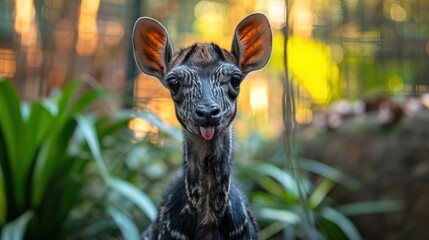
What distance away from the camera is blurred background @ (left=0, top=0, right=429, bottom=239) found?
181 inches

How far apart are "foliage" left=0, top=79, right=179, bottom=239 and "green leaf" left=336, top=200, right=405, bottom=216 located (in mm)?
1691

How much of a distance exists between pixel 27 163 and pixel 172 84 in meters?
1.89

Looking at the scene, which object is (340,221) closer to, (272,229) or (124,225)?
(272,229)

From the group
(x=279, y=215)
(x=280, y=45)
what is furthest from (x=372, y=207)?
(x=280, y=45)

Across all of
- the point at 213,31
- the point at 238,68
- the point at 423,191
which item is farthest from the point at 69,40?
the point at 238,68

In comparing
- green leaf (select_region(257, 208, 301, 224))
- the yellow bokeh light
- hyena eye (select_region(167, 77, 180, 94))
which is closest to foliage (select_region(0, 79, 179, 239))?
green leaf (select_region(257, 208, 301, 224))

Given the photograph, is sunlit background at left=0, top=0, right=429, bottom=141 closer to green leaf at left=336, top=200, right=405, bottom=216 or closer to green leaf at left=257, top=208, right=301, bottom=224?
green leaf at left=336, top=200, right=405, bottom=216

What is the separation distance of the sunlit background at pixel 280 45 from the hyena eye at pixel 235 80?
394 cm

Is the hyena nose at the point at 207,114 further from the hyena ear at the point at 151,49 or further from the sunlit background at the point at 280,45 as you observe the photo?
the sunlit background at the point at 280,45

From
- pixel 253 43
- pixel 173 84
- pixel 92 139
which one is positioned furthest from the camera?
pixel 92 139

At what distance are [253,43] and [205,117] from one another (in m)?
0.66

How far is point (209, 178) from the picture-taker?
8.91 feet

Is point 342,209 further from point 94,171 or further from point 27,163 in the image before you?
point 27,163

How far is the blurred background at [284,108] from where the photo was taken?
459cm
